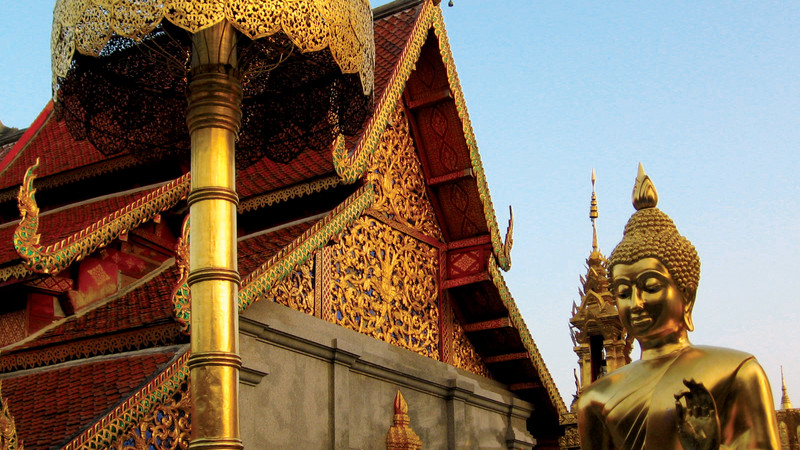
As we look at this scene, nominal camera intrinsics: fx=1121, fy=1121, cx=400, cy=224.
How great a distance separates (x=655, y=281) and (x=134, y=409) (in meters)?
3.20

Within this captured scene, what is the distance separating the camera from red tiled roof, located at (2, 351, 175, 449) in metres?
5.61

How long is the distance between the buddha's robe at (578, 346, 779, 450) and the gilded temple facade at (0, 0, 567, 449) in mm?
2290

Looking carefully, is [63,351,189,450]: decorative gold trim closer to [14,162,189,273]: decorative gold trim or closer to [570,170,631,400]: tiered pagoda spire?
[14,162,189,273]: decorative gold trim

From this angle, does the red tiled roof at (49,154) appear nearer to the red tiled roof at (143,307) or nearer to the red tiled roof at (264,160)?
the red tiled roof at (264,160)

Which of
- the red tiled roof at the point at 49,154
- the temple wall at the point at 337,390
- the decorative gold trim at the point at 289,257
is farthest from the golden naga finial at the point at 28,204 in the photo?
the red tiled roof at the point at 49,154

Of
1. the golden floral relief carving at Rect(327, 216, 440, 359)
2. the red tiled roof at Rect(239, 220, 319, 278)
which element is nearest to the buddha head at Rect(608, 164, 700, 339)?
the red tiled roof at Rect(239, 220, 319, 278)

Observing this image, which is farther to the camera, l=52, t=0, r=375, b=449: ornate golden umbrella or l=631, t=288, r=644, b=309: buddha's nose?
l=631, t=288, r=644, b=309: buddha's nose

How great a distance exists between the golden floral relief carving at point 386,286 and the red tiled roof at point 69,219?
1662mm

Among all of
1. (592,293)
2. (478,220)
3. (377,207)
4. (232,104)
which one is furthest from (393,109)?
(232,104)

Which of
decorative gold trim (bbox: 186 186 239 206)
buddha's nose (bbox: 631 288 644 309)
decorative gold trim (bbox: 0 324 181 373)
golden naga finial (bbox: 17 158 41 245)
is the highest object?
golden naga finial (bbox: 17 158 41 245)

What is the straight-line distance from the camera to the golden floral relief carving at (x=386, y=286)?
8125 mm

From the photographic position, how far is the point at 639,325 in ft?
11.3

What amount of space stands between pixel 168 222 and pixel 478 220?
9.45 feet

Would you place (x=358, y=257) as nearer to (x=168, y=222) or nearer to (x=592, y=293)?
(x=168, y=222)
